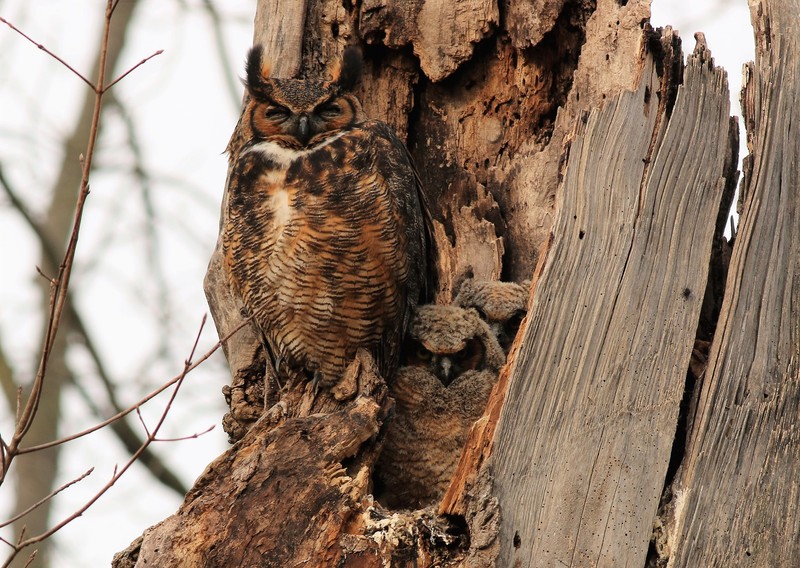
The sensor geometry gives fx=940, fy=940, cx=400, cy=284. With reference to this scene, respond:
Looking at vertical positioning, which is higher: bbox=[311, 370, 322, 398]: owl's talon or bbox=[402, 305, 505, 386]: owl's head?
bbox=[402, 305, 505, 386]: owl's head

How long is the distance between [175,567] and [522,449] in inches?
38.0

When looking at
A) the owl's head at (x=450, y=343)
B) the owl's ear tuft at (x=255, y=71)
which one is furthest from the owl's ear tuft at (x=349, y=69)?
the owl's head at (x=450, y=343)

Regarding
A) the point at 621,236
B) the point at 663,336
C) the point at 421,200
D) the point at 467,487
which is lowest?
the point at 467,487

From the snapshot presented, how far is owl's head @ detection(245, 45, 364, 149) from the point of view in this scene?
3.30 meters

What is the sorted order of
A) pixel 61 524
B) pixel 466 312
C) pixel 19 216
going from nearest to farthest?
pixel 61 524
pixel 466 312
pixel 19 216

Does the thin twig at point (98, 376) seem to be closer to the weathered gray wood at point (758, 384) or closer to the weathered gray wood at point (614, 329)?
the weathered gray wood at point (614, 329)

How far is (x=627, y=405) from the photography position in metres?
2.41

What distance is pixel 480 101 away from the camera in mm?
3709

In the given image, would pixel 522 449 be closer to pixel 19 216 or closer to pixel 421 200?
pixel 421 200

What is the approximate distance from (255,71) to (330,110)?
1.08ft

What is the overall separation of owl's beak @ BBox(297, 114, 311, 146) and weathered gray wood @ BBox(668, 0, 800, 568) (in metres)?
1.44

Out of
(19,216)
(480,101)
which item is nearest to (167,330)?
(19,216)

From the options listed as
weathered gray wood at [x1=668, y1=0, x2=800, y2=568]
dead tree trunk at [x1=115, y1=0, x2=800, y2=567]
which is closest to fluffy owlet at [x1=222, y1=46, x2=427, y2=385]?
dead tree trunk at [x1=115, y1=0, x2=800, y2=567]

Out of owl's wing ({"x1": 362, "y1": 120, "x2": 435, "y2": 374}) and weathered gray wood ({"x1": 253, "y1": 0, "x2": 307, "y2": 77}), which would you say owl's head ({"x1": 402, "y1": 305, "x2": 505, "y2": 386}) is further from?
weathered gray wood ({"x1": 253, "y1": 0, "x2": 307, "y2": 77})
